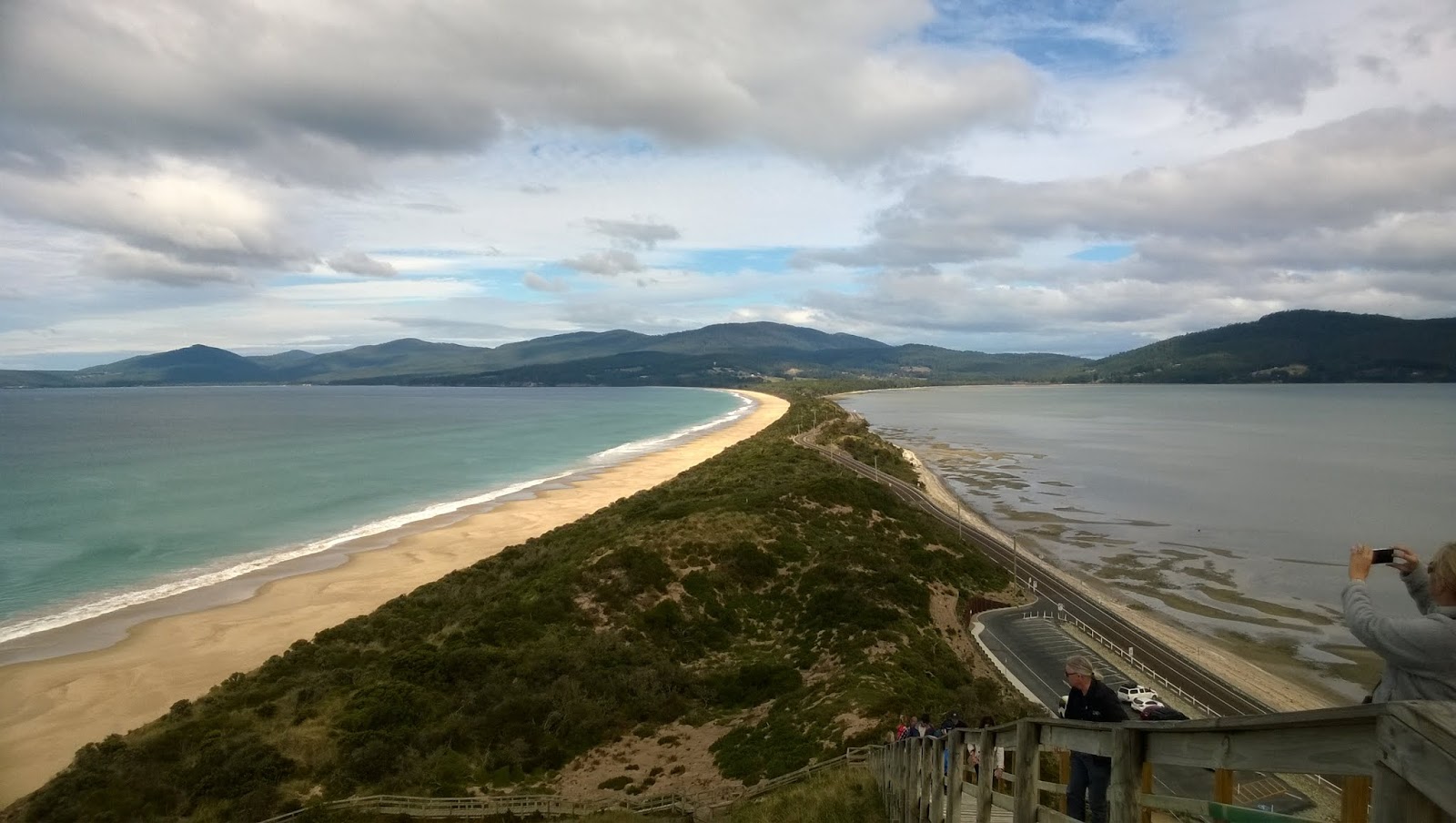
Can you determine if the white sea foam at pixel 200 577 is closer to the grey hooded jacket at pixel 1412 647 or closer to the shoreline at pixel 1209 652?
the shoreline at pixel 1209 652

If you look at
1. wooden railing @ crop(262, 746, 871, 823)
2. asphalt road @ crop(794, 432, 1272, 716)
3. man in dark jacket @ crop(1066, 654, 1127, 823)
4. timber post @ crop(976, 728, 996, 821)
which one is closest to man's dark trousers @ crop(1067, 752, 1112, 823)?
man in dark jacket @ crop(1066, 654, 1127, 823)

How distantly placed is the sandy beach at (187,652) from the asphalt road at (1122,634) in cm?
2702

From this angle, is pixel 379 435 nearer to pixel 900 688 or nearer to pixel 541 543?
pixel 541 543

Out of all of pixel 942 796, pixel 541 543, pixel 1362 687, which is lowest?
pixel 1362 687

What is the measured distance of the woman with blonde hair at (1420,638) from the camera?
2.94 metres

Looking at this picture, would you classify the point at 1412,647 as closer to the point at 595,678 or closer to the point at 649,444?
the point at 595,678

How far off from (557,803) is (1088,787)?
1418cm

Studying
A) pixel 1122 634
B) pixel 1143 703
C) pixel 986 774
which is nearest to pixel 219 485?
pixel 1122 634

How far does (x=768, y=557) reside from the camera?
1225 inches

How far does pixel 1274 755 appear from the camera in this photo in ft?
7.84

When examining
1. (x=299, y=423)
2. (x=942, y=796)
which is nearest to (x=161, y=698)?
(x=942, y=796)

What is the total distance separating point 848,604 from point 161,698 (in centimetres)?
2388

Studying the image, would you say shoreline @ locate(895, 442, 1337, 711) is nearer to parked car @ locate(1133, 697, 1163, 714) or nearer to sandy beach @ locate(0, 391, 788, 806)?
parked car @ locate(1133, 697, 1163, 714)

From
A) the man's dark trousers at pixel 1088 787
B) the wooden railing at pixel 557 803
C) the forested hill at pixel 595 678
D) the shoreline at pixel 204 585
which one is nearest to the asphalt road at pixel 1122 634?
the forested hill at pixel 595 678
